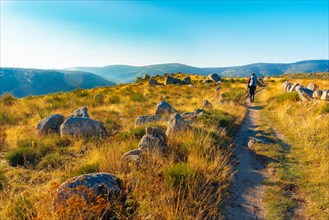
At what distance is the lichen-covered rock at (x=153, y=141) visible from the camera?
5930 mm

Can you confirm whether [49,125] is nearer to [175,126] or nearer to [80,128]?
[80,128]

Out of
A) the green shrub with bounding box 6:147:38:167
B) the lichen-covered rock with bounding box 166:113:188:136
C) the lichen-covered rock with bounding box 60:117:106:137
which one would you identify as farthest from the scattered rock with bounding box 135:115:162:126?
the green shrub with bounding box 6:147:38:167

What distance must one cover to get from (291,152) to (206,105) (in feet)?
24.3

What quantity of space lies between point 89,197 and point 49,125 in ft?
23.3

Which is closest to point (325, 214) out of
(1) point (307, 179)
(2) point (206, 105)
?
(1) point (307, 179)

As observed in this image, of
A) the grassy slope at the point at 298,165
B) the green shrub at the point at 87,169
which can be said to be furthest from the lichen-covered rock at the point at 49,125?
the grassy slope at the point at 298,165

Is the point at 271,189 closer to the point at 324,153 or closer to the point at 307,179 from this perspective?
the point at 307,179

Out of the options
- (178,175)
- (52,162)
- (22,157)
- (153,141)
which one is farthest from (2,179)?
(178,175)

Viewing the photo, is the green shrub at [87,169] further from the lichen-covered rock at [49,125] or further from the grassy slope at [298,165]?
the lichen-covered rock at [49,125]

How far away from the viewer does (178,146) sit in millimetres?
6512

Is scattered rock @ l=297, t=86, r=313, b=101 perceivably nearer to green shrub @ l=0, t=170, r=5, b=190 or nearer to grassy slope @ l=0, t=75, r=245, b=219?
grassy slope @ l=0, t=75, r=245, b=219

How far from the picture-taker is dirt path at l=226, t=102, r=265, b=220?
4203 millimetres

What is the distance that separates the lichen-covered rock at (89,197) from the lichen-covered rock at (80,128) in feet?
15.9

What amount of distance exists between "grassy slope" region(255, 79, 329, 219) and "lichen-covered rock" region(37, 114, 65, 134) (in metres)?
7.72
